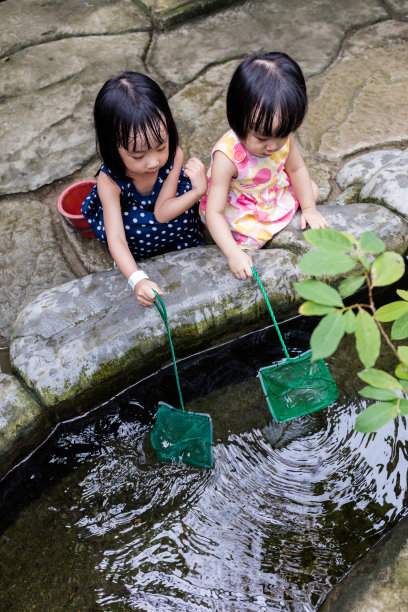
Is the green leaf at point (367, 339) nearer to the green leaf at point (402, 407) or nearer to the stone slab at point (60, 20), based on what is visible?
the green leaf at point (402, 407)

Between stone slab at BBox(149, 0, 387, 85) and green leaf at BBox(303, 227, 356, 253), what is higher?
green leaf at BBox(303, 227, 356, 253)

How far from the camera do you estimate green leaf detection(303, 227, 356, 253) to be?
122cm

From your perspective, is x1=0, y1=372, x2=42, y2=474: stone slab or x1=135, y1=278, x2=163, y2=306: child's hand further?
x1=135, y1=278, x2=163, y2=306: child's hand

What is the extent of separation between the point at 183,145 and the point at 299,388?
2000mm

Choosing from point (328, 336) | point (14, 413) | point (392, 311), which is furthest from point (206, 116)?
point (328, 336)

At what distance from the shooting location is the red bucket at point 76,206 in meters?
3.05

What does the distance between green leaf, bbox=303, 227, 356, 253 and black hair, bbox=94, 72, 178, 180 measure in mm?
1337

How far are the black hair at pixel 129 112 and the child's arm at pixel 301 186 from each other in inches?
29.3

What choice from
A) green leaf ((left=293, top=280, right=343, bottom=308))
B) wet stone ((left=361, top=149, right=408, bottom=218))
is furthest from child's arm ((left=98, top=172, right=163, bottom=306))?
green leaf ((left=293, top=280, right=343, bottom=308))

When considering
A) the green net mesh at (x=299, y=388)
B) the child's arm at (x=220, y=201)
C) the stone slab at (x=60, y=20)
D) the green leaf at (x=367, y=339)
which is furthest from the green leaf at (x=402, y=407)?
the stone slab at (x=60, y=20)

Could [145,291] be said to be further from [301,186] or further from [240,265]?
[301,186]

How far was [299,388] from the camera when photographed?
2.21m

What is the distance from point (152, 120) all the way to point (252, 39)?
241 centimetres

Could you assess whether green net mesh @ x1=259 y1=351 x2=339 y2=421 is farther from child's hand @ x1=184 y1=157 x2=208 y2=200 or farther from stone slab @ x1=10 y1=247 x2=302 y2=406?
child's hand @ x1=184 y1=157 x2=208 y2=200
